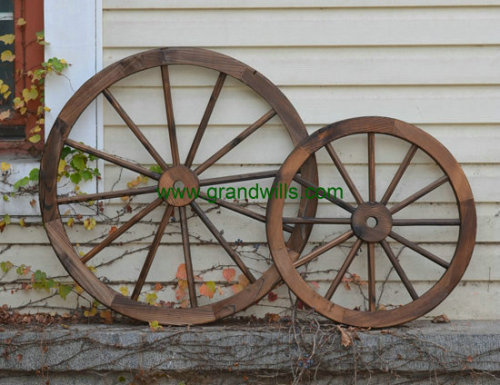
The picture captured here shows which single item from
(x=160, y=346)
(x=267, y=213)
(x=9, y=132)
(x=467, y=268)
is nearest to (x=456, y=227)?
(x=467, y=268)

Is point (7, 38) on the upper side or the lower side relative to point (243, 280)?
upper

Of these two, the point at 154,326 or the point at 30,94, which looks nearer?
the point at 154,326

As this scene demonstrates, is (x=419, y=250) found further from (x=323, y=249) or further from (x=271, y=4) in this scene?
(x=271, y=4)

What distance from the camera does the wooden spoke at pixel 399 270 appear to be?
2.91 metres

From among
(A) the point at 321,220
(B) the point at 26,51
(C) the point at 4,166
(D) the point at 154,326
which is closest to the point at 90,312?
(D) the point at 154,326

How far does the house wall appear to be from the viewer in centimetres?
306

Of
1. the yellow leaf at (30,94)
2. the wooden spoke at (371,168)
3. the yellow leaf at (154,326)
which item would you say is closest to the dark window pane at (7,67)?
the yellow leaf at (30,94)

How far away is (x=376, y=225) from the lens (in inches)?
115

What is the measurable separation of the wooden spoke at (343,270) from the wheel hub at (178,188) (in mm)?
748

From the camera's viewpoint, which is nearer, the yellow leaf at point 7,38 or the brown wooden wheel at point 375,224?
the brown wooden wheel at point 375,224

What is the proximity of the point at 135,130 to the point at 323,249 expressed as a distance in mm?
1030

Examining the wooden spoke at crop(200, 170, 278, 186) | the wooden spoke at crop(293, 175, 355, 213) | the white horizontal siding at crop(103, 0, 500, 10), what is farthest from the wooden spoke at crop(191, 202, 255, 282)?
the white horizontal siding at crop(103, 0, 500, 10)

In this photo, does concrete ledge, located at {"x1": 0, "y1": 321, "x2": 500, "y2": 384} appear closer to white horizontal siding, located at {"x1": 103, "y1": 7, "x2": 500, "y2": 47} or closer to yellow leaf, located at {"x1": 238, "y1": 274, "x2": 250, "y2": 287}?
yellow leaf, located at {"x1": 238, "y1": 274, "x2": 250, "y2": 287}

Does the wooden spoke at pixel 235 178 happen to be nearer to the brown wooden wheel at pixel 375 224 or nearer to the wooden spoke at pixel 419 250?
the brown wooden wheel at pixel 375 224
